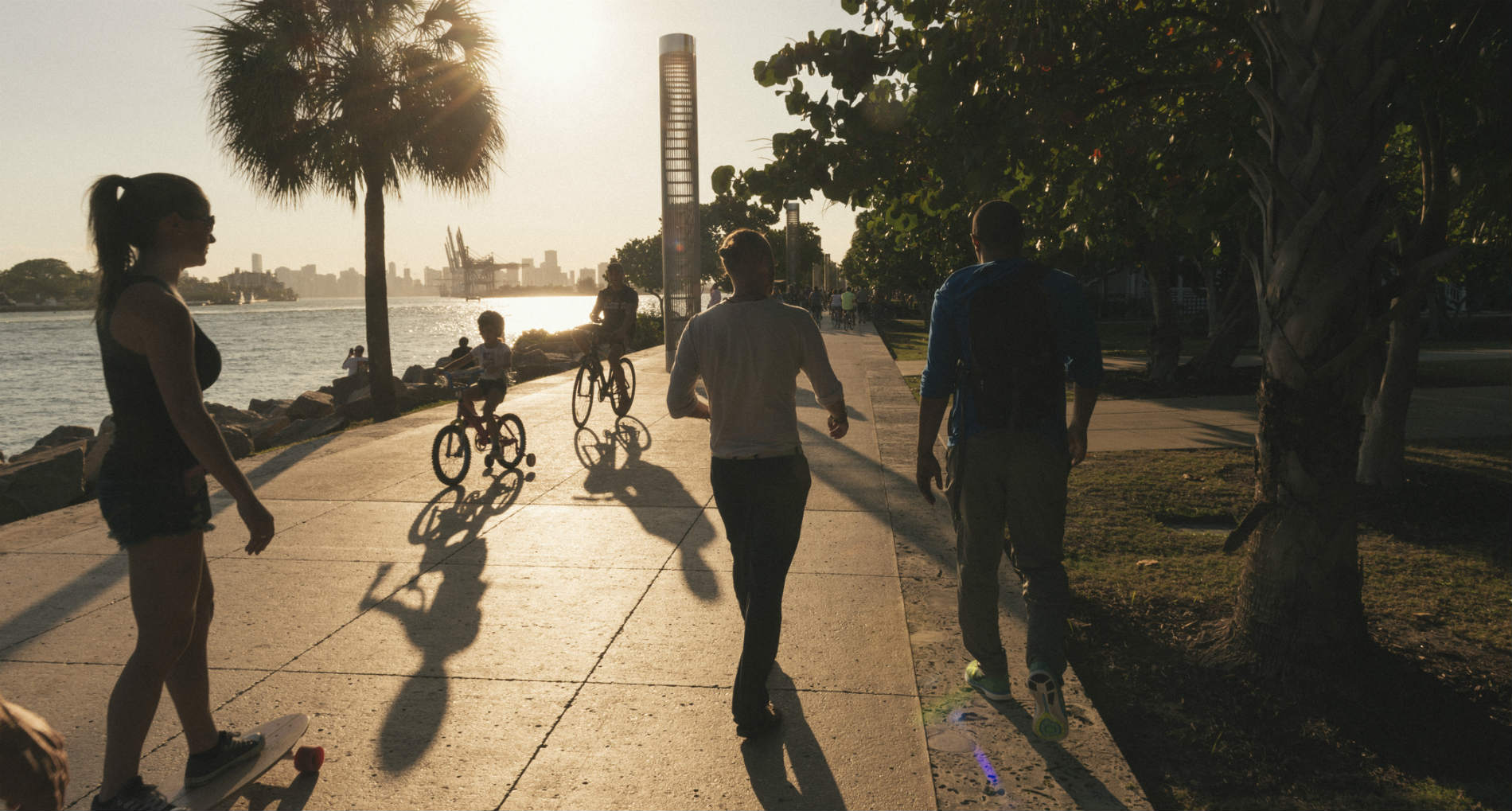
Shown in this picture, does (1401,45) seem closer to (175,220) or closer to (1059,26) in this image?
(1059,26)

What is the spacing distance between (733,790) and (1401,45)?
404 cm

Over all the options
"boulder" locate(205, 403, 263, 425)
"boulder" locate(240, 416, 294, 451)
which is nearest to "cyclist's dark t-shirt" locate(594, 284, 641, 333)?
"boulder" locate(240, 416, 294, 451)

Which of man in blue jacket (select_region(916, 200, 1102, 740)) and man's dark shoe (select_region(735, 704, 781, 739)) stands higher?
man in blue jacket (select_region(916, 200, 1102, 740))

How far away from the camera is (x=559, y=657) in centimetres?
418

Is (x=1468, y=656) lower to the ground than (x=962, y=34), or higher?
lower

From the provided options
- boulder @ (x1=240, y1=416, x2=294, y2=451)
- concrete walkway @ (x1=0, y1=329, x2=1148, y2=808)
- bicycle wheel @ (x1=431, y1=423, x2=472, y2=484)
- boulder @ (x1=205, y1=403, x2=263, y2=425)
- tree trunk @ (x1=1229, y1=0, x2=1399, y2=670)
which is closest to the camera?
concrete walkway @ (x1=0, y1=329, x2=1148, y2=808)

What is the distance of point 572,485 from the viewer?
809cm

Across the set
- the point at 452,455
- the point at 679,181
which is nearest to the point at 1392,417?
the point at 452,455

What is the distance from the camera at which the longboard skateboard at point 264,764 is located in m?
2.93

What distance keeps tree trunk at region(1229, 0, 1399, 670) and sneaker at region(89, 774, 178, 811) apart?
160 inches

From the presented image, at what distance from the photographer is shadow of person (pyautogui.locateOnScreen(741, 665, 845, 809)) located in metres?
3.01

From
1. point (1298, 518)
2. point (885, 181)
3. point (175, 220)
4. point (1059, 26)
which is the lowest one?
point (1298, 518)

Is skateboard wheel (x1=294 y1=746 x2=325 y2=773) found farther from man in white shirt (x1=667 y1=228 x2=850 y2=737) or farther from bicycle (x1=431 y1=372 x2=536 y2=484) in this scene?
bicycle (x1=431 y1=372 x2=536 y2=484)

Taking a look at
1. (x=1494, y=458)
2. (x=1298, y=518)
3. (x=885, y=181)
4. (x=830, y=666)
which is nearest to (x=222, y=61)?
(x=885, y=181)
